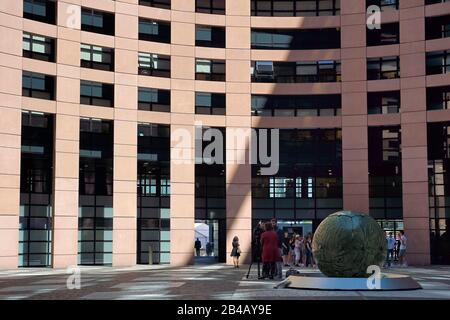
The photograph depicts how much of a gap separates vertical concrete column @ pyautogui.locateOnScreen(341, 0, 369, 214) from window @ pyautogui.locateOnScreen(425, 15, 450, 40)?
3529 millimetres

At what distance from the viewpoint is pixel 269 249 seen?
2275cm

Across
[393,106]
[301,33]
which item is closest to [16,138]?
[301,33]

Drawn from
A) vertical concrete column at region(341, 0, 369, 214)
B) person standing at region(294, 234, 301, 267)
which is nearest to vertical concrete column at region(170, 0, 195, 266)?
person standing at region(294, 234, 301, 267)

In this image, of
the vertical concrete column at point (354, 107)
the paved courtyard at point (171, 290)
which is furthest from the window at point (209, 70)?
the paved courtyard at point (171, 290)

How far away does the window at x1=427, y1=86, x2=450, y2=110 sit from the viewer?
1539 inches

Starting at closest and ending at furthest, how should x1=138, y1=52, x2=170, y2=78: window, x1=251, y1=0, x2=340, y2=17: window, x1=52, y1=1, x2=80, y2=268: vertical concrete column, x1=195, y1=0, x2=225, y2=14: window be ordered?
x1=52, y1=1, x2=80, y2=268: vertical concrete column
x1=138, y1=52, x2=170, y2=78: window
x1=195, y1=0, x2=225, y2=14: window
x1=251, y1=0, x2=340, y2=17: window

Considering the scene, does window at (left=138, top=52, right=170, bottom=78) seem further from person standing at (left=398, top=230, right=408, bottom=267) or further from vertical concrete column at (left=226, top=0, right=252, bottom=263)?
person standing at (left=398, top=230, right=408, bottom=267)

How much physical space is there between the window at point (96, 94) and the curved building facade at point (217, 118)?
3.0 inches

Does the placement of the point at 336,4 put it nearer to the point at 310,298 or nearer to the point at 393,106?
the point at 393,106

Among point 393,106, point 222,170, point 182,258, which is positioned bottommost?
point 182,258

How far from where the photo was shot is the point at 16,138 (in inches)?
1359

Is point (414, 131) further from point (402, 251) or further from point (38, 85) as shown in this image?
point (38, 85)
